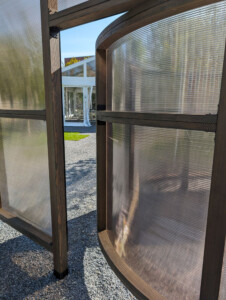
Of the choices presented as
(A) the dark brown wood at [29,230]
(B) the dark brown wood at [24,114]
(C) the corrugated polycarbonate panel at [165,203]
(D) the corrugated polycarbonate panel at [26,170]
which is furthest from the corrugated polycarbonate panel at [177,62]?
(A) the dark brown wood at [29,230]

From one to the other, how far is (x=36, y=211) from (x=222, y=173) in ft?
6.52

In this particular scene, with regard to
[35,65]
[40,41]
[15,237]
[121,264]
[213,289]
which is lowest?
[15,237]

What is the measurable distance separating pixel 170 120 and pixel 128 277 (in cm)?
116

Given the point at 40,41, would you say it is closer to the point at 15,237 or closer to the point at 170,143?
Answer: the point at 170,143

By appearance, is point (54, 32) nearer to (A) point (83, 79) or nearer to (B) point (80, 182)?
(B) point (80, 182)

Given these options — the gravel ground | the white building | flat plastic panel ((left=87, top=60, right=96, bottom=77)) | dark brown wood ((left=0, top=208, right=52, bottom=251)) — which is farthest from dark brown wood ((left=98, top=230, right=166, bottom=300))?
flat plastic panel ((left=87, top=60, right=96, bottom=77))

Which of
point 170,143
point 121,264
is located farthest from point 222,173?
point 121,264

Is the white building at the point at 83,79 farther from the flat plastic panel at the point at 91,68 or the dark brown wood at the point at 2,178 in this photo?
the dark brown wood at the point at 2,178

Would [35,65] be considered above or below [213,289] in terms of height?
above

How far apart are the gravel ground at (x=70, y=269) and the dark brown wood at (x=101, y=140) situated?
0.48m

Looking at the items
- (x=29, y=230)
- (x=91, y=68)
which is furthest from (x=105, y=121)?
(x=91, y=68)

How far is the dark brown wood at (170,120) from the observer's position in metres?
0.95

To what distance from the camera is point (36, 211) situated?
229 centimetres

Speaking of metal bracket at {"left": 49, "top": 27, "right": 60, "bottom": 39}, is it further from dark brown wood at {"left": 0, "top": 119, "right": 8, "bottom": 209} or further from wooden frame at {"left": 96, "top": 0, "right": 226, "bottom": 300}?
dark brown wood at {"left": 0, "top": 119, "right": 8, "bottom": 209}
